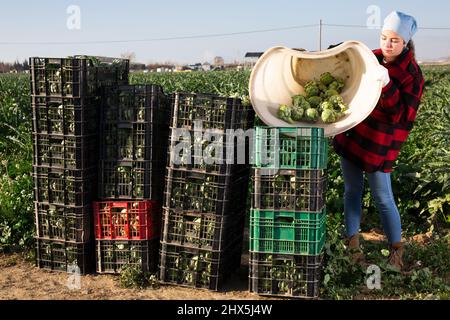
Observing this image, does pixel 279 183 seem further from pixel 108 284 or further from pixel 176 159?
pixel 108 284

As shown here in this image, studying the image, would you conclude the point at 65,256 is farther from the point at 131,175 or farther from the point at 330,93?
the point at 330,93

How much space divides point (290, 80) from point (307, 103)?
1.31 ft

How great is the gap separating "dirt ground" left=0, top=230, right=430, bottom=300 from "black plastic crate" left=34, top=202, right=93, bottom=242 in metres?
0.35

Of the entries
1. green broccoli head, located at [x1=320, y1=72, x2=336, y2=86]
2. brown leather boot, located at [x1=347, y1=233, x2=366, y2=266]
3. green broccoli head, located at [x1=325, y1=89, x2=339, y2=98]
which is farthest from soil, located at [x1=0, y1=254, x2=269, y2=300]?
green broccoli head, located at [x1=320, y1=72, x2=336, y2=86]

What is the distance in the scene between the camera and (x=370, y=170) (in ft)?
14.5

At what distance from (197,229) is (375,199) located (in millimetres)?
1554

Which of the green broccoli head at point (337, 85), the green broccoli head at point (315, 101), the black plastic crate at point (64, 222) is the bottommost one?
the black plastic crate at point (64, 222)

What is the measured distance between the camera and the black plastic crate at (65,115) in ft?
14.7

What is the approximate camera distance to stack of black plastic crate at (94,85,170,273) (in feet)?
14.6

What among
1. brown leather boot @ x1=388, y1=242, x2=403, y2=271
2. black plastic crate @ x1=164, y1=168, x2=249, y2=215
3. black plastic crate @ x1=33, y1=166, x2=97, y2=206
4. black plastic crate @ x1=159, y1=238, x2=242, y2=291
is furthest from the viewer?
brown leather boot @ x1=388, y1=242, x2=403, y2=271

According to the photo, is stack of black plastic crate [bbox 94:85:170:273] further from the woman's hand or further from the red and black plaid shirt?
the woman's hand

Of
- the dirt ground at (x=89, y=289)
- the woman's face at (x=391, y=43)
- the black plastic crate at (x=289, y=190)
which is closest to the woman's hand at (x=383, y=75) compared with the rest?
the woman's face at (x=391, y=43)

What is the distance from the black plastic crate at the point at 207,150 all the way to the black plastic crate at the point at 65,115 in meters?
0.78

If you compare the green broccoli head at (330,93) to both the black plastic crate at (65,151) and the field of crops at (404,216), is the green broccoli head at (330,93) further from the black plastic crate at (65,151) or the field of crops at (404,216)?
the black plastic crate at (65,151)
